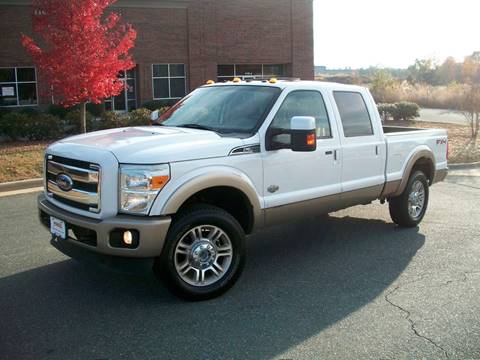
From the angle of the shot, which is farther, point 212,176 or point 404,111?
point 404,111

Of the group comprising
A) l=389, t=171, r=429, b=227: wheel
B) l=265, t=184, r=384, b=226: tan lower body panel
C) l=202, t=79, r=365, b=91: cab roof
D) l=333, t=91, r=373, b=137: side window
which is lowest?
l=389, t=171, r=429, b=227: wheel

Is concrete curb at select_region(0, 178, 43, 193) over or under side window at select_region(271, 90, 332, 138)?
under

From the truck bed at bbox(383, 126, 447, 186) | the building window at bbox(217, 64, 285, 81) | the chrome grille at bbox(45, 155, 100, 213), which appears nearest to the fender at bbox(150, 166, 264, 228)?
the chrome grille at bbox(45, 155, 100, 213)

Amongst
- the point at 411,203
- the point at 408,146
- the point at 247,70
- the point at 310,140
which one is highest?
the point at 247,70

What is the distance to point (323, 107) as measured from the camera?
6.04 m

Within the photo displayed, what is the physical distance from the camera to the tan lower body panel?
17.8ft

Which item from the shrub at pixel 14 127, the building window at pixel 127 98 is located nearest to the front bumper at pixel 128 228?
the shrub at pixel 14 127

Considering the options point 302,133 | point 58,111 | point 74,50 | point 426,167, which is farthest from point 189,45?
point 302,133

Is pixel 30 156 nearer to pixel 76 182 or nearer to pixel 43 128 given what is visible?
pixel 43 128

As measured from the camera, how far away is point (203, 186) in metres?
4.73

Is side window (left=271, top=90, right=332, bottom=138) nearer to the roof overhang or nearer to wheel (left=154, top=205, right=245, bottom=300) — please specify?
wheel (left=154, top=205, right=245, bottom=300)

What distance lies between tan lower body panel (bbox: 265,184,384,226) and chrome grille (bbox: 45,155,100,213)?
1.65 m

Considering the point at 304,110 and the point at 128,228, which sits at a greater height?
the point at 304,110

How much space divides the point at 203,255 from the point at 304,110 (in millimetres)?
1964
